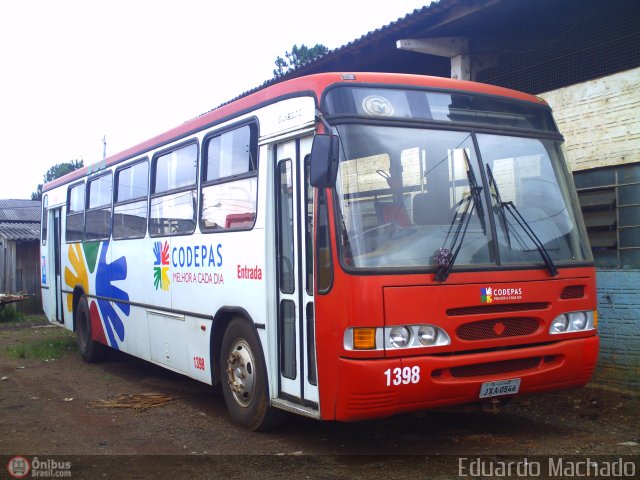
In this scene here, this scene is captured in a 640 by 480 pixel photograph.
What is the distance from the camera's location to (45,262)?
1402 cm

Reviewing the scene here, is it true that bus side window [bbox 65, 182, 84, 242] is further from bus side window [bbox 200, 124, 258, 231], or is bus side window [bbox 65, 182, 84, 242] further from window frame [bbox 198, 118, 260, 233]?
bus side window [bbox 200, 124, 258, 231]

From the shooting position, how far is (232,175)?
7.05m

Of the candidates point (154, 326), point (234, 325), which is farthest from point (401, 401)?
point (154, 326)

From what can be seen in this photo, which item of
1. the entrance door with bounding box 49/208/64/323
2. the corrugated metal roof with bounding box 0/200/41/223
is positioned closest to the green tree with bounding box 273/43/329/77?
the corrugated metal roof with bounding box 0/200/41/223

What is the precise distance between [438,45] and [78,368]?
7.28 meters

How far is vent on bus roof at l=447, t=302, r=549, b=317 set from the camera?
5.43 m

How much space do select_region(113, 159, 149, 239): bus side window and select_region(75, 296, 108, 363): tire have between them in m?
2.06

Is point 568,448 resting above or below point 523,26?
below

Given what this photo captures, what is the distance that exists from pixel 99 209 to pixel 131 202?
5.19ft

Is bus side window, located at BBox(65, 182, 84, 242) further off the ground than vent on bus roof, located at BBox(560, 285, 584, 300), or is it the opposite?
bus side window, located at BBox(65, 182, 84, 242)

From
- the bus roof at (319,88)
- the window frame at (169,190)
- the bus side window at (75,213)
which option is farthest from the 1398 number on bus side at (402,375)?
the bus side window at (75,213)

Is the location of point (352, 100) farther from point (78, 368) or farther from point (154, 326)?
point (78, 368)

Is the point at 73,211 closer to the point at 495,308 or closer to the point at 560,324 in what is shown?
the point at 495,308

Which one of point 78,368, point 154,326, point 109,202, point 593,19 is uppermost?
point 593,19
